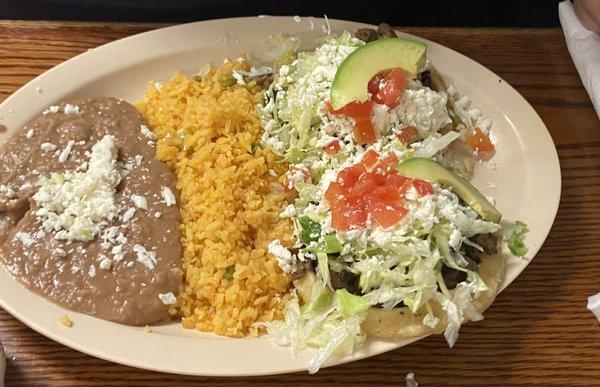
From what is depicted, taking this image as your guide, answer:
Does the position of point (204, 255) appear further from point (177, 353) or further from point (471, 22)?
point (471, 22)

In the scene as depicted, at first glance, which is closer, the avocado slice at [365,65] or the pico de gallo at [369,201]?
the pico de gallo at [369,201]

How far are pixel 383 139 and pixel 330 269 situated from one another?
58cm

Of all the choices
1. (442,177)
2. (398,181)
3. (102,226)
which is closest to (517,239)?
(442,177)

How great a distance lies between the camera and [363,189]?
2293mm

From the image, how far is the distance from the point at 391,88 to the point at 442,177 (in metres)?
0.42

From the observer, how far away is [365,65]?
251 cm

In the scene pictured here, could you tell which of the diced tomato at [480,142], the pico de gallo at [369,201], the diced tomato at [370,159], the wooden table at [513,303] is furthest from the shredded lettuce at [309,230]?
the diced tomato at [480,142]

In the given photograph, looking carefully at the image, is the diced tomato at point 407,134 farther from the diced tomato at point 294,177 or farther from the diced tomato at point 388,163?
the diced tomato at point 294,177

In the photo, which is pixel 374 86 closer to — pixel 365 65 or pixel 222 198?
pixel 365 65

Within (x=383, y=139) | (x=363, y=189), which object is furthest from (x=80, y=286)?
(x=383, y=139)

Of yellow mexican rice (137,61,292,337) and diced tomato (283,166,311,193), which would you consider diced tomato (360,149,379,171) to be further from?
yellow mexican rice (137,61,292,337)

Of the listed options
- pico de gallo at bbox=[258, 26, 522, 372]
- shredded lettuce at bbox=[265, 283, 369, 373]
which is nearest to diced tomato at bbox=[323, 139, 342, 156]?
pico de gallo at bbox=[258, 26, 522, 372]

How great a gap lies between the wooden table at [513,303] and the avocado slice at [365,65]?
0.58 metres

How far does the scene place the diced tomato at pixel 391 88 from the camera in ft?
8.24
